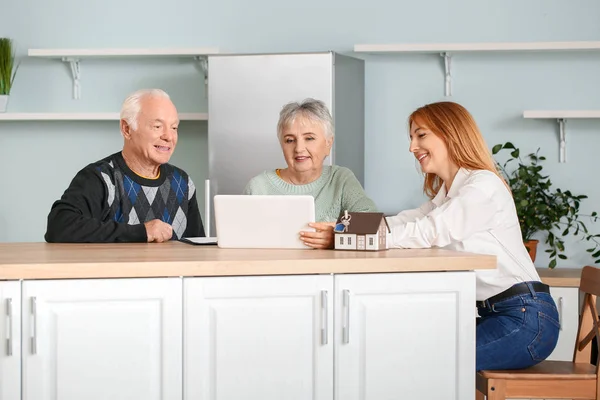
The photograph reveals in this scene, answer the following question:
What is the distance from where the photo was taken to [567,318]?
4125 mm

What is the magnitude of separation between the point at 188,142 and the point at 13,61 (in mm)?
1063

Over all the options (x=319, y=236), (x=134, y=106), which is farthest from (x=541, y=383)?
(x=134, y=106)

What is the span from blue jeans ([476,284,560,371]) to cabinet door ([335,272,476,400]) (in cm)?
16

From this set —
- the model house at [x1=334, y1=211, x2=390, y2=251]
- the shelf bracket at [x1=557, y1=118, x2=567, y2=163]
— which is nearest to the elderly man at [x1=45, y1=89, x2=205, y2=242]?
the model house at [x1=334, y1=211, x2=390, y2=251]

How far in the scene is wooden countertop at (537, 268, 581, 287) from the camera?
4.14m

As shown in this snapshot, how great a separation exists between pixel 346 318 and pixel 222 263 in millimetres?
355

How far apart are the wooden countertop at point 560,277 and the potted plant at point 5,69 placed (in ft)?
9.73

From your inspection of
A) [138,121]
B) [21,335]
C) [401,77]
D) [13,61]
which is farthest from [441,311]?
[13,61]

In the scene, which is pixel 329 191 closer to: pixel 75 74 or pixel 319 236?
pixel 319 236

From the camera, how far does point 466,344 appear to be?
7.60 ft

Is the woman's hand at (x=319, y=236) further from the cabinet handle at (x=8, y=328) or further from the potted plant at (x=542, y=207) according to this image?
the potted plant at (x=542, y=207)

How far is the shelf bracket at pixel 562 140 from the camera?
4605mm

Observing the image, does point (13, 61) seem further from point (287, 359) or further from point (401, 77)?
point (287, 359)

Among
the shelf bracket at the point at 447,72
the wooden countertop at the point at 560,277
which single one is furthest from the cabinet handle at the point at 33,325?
the shelf bracket at the point at 447,72
